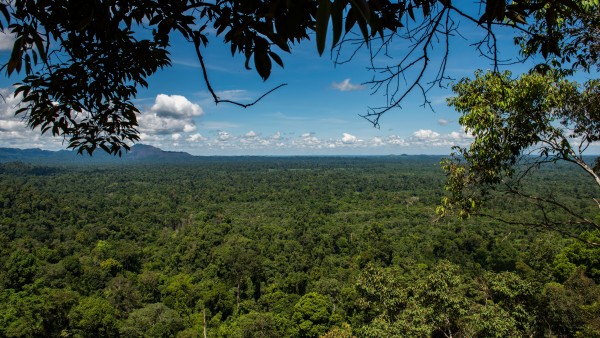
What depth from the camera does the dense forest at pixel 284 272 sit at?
11.1 metres

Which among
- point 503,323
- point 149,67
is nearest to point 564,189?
point 503,323

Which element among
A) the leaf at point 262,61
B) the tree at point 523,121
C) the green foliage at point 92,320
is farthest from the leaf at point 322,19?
the green foliage at point 92,320

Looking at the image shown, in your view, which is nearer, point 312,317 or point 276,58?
point 276,58

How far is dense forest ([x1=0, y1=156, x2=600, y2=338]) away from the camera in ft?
36.6

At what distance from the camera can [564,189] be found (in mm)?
60000

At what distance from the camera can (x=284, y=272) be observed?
25891mm

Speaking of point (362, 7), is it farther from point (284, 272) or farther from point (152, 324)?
point (284, 272)

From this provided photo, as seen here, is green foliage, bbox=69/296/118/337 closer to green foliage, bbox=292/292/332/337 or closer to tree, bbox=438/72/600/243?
green foliage, bbox=292/292/332/337

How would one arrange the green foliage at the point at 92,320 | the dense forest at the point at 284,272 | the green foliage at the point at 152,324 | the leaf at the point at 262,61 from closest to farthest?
the leaf at the point at 262,61, the dense forest at the point at 284,272, the green foliage at the point at 92,320, the green foliage at the point at 152,324

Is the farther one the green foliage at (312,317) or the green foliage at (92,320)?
the green foliage at (312,317)

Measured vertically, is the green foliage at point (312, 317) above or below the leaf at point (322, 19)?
below

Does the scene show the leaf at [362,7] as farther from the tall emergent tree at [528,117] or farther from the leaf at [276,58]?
the tall emergent tree at [528,117]

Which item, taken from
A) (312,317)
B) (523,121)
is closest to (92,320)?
(312,317)

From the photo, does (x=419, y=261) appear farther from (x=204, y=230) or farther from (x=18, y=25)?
(x=18, y=25)
